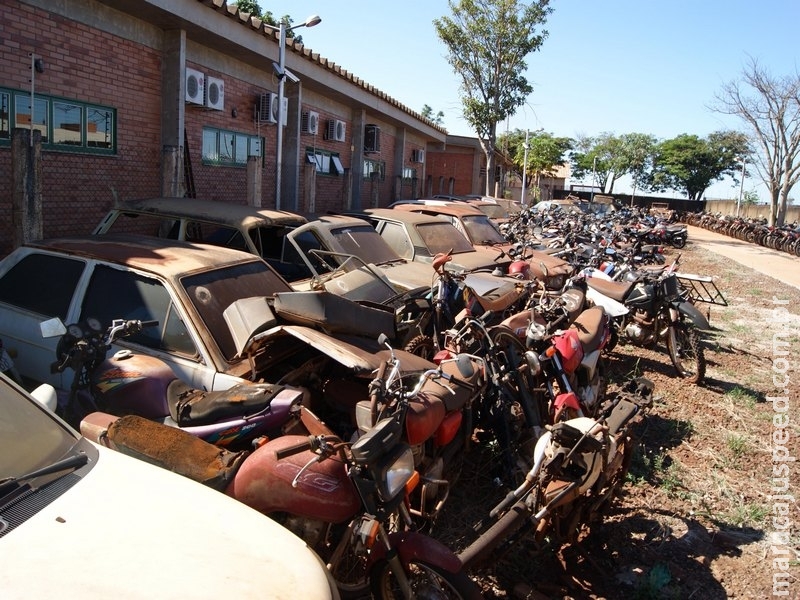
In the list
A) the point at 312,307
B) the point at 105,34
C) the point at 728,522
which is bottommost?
the point at 728,522

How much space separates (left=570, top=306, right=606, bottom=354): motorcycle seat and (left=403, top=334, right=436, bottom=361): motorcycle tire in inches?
49.7

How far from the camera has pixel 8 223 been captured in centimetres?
768

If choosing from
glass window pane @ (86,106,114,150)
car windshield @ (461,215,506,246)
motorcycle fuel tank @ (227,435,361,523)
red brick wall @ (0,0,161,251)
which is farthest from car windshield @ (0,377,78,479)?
car windshield @ (461,215,506,246)

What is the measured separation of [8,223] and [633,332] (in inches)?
317

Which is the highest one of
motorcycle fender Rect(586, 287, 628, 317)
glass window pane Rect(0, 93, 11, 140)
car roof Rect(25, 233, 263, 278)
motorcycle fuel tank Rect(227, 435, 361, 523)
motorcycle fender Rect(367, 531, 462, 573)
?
glass window pane Rect(0, 93, 11, 140)

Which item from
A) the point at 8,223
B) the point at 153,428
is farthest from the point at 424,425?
the point at 8,223

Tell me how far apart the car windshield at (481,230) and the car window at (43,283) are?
7221mm

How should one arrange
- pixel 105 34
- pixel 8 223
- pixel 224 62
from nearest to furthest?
pixel 8 223
pixel 105 34
pixel 224 62

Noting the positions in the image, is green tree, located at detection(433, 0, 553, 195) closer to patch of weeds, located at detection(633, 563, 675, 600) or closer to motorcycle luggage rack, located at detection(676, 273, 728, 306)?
motorcycle luggage rack, located at detection(676, 273, 728, 306)

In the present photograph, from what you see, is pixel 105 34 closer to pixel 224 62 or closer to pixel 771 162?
pixel 224 62

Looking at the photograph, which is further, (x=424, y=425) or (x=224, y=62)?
(x=224, y=62)

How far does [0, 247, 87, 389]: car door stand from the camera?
4.25m

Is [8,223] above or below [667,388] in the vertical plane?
above

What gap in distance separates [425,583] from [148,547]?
128cm
